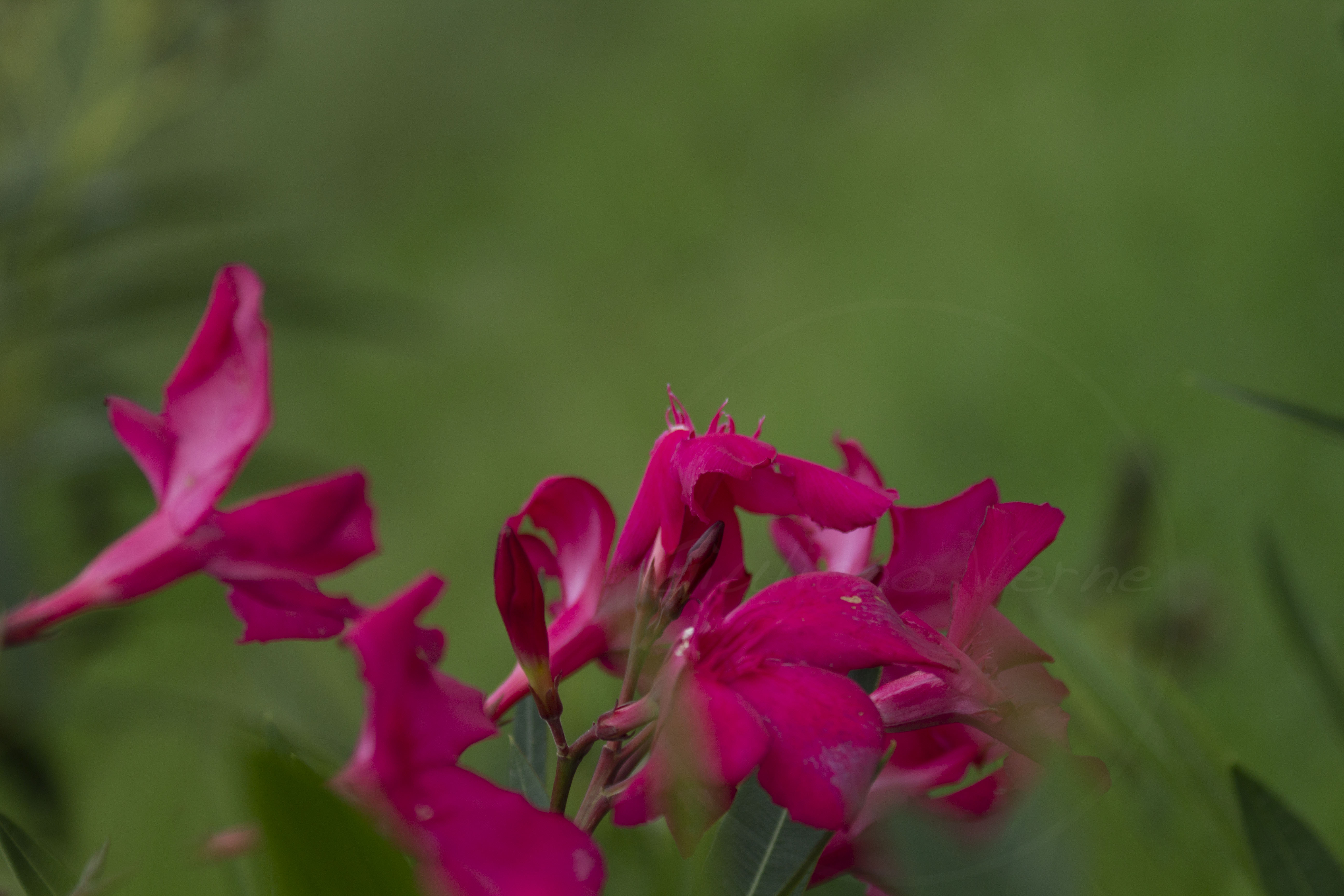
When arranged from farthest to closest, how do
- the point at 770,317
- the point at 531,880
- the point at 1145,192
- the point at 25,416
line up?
the point at 770,317 < the point at 1145,192 < the point at 25,416 < the point at 531,880

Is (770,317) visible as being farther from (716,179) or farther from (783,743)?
(783,743)

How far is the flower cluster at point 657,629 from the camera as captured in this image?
230 mm

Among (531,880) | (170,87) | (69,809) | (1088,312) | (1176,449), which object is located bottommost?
(69,809)

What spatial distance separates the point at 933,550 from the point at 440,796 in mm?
139

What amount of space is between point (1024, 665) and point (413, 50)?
9.65ft

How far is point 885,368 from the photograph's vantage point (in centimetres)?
167

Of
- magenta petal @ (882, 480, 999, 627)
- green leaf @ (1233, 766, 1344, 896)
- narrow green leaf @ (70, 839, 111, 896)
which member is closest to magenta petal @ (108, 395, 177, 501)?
narrow green leaf @ (70, 839, 111, 896)

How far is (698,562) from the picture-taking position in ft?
0.91

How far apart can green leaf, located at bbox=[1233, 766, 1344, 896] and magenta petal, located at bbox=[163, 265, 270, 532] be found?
30cm

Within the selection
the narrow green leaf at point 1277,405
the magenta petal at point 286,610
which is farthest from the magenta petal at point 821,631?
the narrow green leaf at point 1277,405

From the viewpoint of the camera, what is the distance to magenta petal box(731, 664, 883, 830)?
23cm

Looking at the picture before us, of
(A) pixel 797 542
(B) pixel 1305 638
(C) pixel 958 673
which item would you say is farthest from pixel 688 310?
(C) pixel 958 673

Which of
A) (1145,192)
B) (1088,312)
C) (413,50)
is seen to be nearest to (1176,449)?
(1088,312)

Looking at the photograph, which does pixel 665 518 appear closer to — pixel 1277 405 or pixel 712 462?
pixel 712 462
